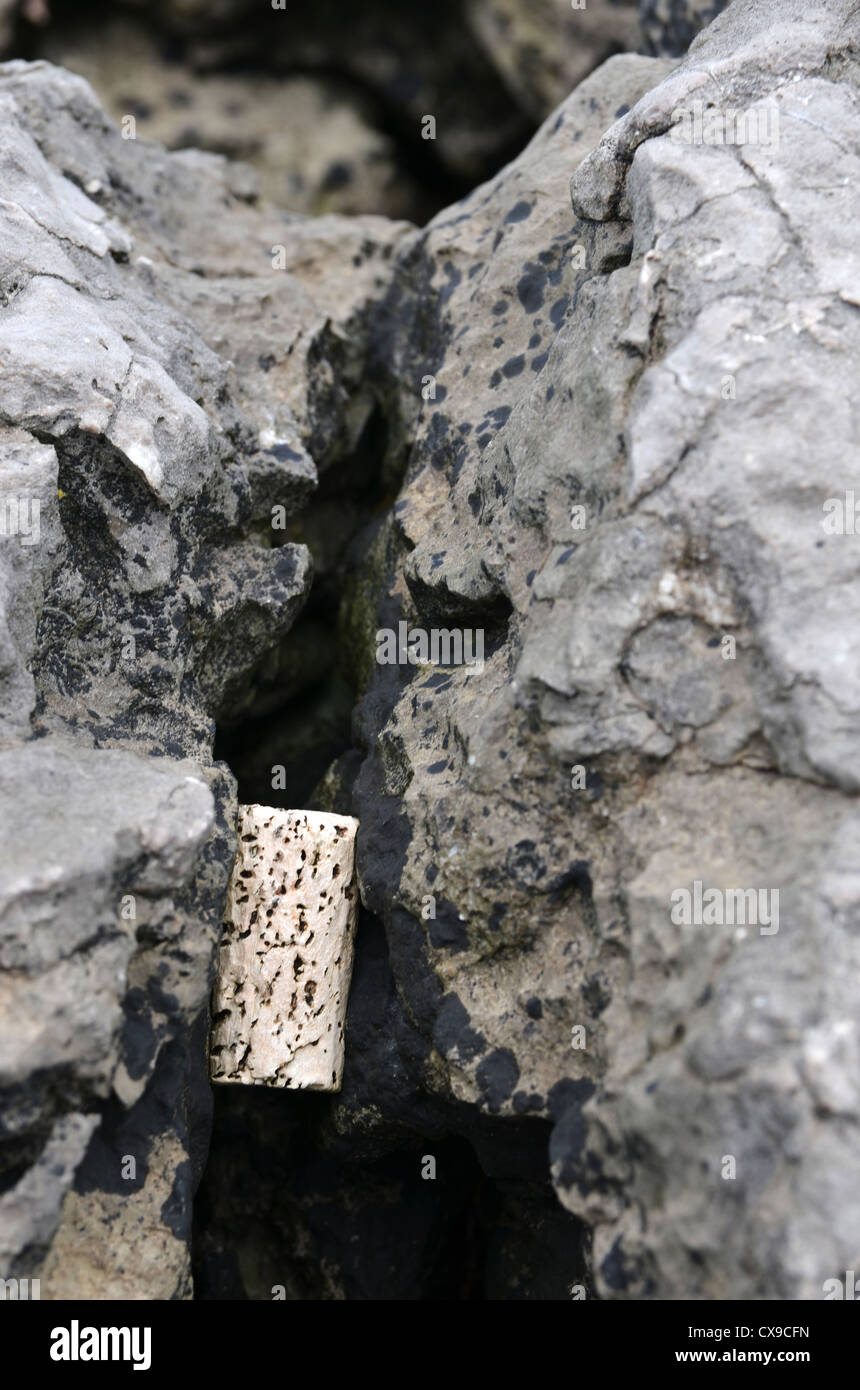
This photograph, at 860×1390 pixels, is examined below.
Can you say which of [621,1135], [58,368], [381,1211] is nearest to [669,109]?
[58,368]

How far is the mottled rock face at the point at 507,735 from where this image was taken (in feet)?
6.33

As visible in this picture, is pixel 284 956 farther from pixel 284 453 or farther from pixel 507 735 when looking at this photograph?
pixel 284 453

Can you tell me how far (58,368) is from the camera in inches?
98.0

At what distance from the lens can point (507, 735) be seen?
7.62ft

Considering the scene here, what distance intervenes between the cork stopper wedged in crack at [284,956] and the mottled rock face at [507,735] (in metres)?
0.05

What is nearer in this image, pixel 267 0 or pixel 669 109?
pixel 669 109

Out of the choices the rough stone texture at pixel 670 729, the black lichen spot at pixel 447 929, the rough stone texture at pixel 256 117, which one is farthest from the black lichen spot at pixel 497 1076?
the rough stone texture at pixel 256 117

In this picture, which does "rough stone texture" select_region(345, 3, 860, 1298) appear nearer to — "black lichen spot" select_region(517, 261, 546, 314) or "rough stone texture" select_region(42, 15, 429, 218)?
"black lichen spot" select_region(517, 261, 546, 314)

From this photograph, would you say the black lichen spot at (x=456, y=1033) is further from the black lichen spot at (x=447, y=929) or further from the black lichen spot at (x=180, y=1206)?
the black lichen spot at (x=180, y=1206)

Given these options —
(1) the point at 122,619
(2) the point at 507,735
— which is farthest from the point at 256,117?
(2) the point at 507,735

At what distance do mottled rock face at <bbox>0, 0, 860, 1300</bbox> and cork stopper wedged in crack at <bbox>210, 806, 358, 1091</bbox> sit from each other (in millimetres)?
Answer: 50

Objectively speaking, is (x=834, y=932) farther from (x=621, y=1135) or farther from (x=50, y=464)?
(x=50, y=464)

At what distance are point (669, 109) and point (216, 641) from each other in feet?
4.96

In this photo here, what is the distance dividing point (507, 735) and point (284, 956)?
2.29 ft
